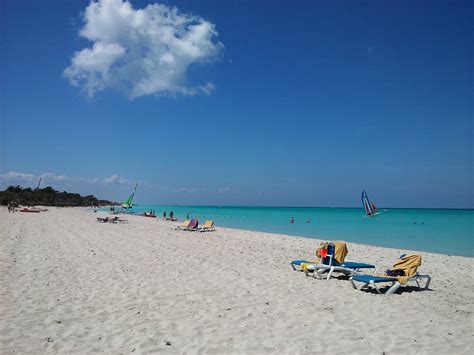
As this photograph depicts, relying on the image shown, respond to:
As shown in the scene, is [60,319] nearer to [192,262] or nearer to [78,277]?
[78,277]

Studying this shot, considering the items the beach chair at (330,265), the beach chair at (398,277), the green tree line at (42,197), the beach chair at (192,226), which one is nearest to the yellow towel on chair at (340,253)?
the beach chair at (330,265)

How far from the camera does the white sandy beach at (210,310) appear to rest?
4422mm

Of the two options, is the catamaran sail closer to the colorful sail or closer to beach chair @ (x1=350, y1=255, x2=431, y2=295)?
the colorful sail

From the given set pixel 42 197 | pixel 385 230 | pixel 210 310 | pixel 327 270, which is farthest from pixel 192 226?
pixel 42 197

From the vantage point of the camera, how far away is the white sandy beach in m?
4.42

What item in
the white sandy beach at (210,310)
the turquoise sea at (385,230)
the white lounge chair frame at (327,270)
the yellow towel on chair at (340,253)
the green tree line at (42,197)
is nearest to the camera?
the white sandy beach at (210,310)

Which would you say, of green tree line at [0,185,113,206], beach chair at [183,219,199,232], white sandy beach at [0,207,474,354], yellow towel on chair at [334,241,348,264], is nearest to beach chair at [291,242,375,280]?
yellow towel on chair at [334,241,348,264]

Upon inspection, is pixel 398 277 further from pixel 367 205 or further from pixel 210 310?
pixel 367 205

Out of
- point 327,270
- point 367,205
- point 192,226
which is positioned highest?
point 367,205

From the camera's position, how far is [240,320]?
5.29 m

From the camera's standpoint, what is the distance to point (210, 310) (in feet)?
18.8

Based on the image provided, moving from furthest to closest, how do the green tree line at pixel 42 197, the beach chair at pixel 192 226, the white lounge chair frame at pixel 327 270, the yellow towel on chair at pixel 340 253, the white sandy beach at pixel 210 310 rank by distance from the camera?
the green tree line at pixel 42 197 < the beach chair at pixel 192 226 < the yellow towel on chair at pixel 340 253 < the white lounge chair frame at pixel 327 270 < the white sandy beach at pixel 210 310

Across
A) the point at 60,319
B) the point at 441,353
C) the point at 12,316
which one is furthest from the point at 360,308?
the point at 12,316

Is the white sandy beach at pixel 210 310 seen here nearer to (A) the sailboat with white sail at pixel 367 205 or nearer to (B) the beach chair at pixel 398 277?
(B) the beach chair at pixel 398 277
